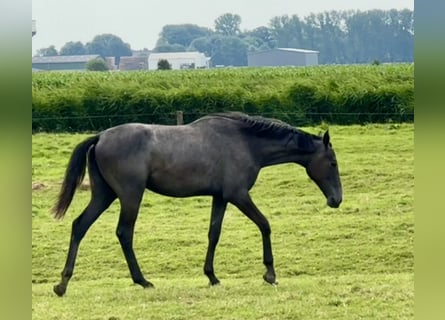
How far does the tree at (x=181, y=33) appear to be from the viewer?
2480 cm

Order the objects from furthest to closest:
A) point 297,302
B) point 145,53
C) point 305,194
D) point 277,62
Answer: point 145,53 → point 277,62 → point 305,194 → point 297,302

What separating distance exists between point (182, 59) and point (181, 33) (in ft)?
11.2

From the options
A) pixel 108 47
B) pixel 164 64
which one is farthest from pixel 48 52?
pixel 164 64

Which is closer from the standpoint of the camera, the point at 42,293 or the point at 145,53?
the point at 42,293

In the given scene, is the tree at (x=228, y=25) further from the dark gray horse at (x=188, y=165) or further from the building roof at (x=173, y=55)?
the dark gray horse at (x=188, y=165)

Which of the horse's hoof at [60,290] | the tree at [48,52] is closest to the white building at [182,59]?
the tree at [48,52]

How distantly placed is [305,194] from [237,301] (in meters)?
4.66

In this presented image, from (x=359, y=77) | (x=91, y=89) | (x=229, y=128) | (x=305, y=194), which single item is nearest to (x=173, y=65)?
(x=359, y=77)

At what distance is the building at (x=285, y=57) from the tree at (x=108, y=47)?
632 centimetres

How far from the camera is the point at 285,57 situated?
21938mm

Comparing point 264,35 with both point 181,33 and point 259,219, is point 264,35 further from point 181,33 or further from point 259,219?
point 259,219

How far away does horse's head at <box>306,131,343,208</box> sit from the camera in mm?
6539

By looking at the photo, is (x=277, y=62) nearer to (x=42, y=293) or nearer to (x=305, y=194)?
(x=305, y=194)

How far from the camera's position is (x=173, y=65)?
2358cm
